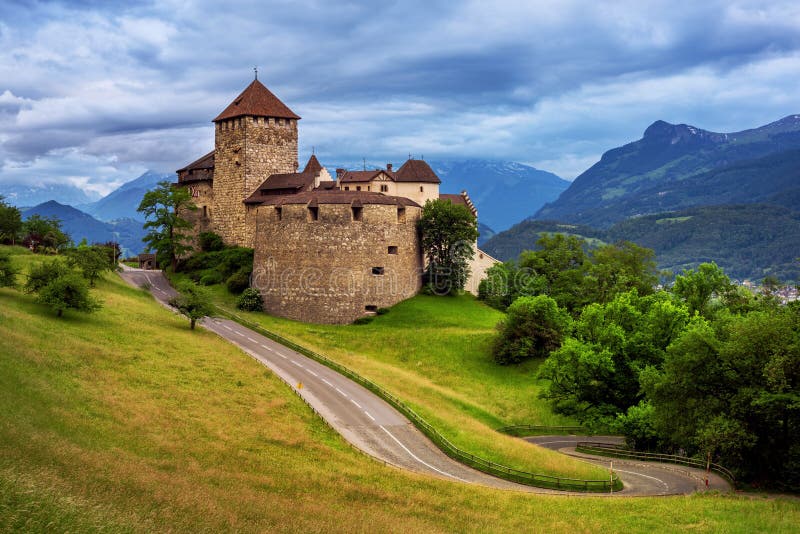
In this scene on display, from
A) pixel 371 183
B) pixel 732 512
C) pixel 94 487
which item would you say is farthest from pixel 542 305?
pixel 94 487

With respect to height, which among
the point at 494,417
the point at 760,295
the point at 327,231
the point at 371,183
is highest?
the point at 371,183

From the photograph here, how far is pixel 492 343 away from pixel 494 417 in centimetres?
1301

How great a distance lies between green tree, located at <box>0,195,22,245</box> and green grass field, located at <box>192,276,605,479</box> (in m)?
21.3

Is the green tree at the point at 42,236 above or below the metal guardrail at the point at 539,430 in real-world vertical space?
above

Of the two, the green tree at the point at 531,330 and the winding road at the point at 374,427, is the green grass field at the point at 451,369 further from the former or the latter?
the winding road at the point at 374,427

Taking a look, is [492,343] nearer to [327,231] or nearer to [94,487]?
[327,231]

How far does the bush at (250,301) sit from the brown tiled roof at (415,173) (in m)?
22.1

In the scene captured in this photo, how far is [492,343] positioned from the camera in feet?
205

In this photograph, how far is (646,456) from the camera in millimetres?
42344

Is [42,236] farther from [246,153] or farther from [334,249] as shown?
[334,249]

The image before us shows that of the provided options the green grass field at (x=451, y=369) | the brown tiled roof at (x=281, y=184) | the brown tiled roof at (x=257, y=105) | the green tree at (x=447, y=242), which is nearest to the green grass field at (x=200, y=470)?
the green grass field at (x=451, y=369)

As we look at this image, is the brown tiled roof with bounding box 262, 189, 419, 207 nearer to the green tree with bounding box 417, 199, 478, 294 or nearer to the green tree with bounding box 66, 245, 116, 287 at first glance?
the green tree with bounding box 417, 199, 478, 294

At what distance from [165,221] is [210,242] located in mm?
5526

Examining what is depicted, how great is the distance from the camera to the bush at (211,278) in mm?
79438
